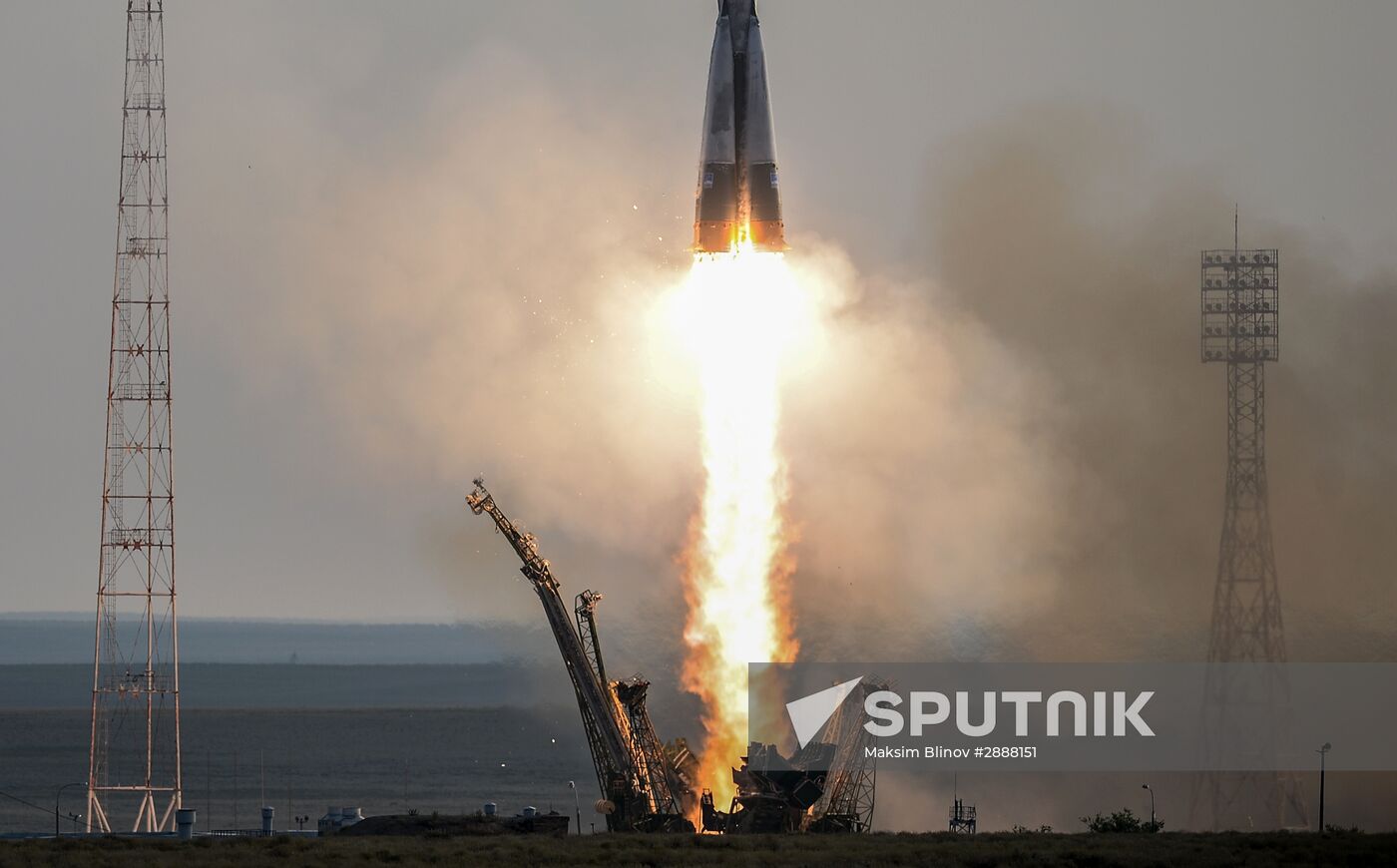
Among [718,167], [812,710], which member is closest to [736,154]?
[718,167]

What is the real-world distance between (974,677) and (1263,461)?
1691cm

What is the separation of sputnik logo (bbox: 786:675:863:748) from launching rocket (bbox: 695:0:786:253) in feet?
53.3

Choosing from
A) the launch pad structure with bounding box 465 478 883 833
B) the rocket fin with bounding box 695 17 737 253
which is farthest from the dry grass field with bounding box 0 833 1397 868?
the rocket fin with bounding box 695 17 737 253

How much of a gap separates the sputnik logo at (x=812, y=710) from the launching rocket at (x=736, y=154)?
16257mm

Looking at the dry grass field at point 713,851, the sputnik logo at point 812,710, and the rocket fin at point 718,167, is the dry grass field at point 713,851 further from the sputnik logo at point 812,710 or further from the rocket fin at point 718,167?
the rocket fin at point 718,167

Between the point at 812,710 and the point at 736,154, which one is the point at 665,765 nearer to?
the point at 812,710

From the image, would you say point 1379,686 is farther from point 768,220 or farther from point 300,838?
point 300,838

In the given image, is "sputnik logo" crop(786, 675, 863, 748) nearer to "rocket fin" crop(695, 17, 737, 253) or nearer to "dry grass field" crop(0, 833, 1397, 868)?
"dry grass field" crop(0, 833, 1397, 868)

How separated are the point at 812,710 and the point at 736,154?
20219 mm

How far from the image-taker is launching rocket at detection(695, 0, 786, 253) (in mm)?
86125

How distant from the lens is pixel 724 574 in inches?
3563

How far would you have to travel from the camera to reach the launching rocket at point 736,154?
86.1 meters

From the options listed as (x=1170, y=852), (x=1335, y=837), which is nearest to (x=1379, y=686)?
(x=1335, y=837)

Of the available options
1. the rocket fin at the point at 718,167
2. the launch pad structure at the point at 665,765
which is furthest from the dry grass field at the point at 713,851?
the rocket fin at the point at 718,167
